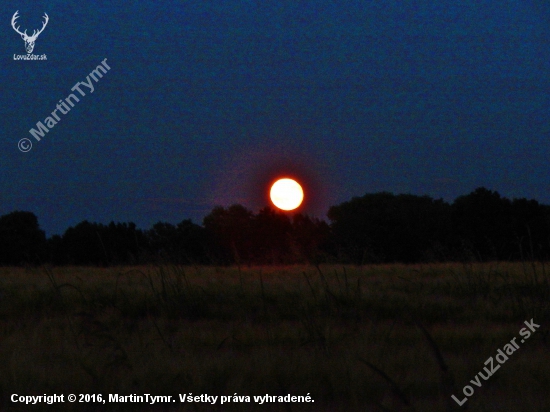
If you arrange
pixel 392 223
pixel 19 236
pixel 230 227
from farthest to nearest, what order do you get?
pixel 230 227, pixel 392 223, pixel 19 236

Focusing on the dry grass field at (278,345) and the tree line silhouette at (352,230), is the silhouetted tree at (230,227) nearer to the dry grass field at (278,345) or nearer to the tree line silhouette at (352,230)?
the tree line silhouette at (352,230)

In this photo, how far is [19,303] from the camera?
24.2 feet

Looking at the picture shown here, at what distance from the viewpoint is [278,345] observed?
4.98 metres

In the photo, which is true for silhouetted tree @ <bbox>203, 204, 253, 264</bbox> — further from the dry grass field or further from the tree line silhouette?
the dry grass field

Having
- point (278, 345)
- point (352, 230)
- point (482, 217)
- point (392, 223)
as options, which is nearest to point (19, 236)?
point (352, 230)

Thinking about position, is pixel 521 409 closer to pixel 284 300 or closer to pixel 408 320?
pixel 408 320

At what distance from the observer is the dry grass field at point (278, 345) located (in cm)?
352

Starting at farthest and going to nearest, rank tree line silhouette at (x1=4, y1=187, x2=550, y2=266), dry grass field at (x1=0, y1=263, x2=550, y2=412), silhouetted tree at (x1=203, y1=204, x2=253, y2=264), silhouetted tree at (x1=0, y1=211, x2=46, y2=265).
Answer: silhouetted tree at (x1=203, y1=204, x2=253, y2=264) < silhouetted tree at (x1=0, y1=211, x2=46, y2=265) < tree line silhouette at (x1=4, y1=187, x2=550, y2=266) < dry grass field at (x1=0, y1=263, x2=550, y2=412)

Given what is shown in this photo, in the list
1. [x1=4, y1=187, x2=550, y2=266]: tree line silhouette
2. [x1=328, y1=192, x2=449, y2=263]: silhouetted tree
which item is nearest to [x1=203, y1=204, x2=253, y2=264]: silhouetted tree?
[x1=4, y1=187, x2=550, y2=266]: tree line silhouette

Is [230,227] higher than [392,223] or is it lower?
higher

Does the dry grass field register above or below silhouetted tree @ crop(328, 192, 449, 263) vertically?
below

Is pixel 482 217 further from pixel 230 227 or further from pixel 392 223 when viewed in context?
pixel 230 227

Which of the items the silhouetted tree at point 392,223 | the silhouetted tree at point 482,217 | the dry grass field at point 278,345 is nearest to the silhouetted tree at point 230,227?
the silhouetted tree at point 392,223

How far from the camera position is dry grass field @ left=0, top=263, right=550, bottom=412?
3523mm
